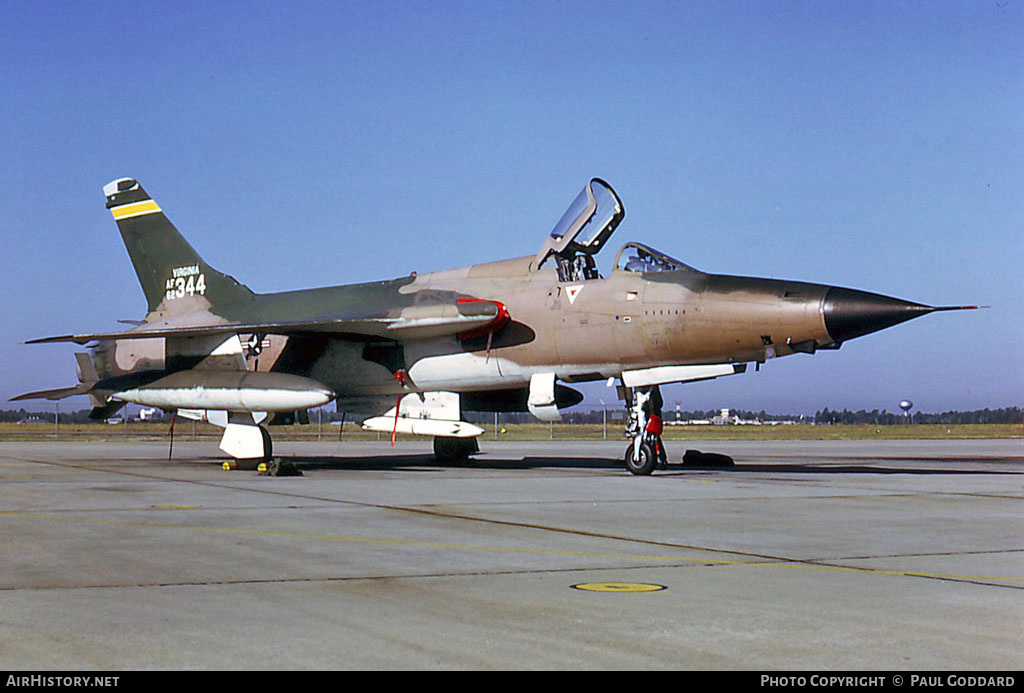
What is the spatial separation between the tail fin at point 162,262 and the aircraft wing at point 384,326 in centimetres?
202

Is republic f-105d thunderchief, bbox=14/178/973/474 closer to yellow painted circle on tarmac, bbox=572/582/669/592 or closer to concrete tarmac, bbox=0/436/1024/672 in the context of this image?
concrete tarmac, bbox=0/436/1024/672

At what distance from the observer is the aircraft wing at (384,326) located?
1656 cm

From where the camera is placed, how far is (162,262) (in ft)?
70.8

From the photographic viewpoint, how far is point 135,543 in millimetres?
7719

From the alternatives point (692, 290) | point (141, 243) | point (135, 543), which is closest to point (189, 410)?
point (141, 243)

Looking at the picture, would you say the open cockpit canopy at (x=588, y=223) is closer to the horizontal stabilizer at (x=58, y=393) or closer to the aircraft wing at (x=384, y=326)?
the aircraft wing at (x=384, y=326)

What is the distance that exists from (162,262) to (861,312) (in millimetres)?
14098

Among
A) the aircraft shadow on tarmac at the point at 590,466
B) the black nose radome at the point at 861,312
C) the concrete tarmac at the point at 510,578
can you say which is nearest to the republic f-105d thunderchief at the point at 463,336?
the black nose radome at the point at 861,312

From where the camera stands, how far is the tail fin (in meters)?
21.1

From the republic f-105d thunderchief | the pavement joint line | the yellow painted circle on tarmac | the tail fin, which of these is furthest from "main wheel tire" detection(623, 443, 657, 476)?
the yellow painted circle on tarmac

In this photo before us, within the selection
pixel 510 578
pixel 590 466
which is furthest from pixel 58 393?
pixel 510 578

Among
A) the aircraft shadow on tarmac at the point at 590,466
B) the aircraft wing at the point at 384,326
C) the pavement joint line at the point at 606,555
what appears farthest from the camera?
the aircraft shadow on tarmac at the point at 590,466
